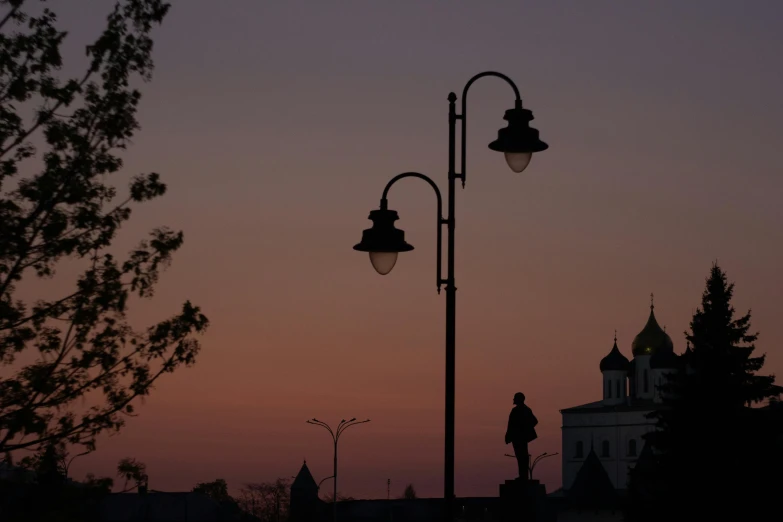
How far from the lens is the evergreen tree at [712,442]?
Result: 48.8m

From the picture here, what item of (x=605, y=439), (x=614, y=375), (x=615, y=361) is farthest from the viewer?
(x=605, y=439)

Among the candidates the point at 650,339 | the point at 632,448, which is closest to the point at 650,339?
the point at 650,339

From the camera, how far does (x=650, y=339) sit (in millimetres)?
131625

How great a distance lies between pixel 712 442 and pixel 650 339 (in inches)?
3262

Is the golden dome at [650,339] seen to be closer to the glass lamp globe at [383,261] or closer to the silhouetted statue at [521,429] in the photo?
the silhouetted statue at [521,429]

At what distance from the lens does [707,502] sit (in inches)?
1917

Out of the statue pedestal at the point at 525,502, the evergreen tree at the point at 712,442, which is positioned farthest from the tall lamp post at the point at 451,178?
the evergreen tree at the point at 712,442

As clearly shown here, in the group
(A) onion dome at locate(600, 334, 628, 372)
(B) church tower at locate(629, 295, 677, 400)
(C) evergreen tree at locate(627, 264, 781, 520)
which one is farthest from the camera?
(A) onion dome at locate(600, 334, 628, 372)

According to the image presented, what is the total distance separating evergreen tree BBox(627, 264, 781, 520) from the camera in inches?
1922

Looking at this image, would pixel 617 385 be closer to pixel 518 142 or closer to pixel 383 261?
pixel 518 142

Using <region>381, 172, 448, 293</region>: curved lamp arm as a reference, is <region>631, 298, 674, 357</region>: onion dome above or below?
above

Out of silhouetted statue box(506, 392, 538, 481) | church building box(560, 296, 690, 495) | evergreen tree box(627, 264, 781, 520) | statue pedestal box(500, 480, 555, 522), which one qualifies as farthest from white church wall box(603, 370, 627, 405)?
statue pedestal box(500, 480, 555, 522)

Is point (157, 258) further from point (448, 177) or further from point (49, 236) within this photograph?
point (448, 177)

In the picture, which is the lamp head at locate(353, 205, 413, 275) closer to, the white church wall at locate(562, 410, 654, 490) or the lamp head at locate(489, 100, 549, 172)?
the lamp head at locate(489, 100, 549, 172)
